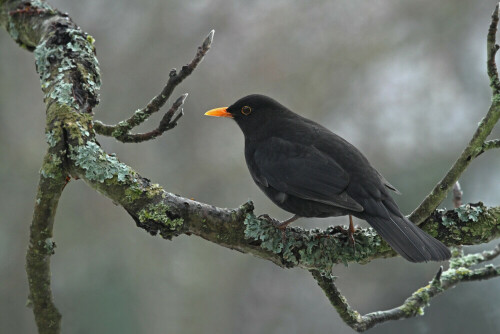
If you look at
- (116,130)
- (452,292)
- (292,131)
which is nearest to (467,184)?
(452,292)

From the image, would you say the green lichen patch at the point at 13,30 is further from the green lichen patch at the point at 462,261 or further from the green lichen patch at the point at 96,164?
the green lichen patch at the point at 462,261

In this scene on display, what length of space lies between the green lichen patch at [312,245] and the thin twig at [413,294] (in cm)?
26

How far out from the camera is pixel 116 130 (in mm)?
4035

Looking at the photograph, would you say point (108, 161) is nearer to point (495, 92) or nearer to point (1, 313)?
point (495, 92)

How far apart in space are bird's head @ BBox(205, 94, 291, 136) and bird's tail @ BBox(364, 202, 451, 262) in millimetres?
1563

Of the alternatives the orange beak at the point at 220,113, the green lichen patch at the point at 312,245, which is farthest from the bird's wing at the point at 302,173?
the orange beak at the point at 220,113

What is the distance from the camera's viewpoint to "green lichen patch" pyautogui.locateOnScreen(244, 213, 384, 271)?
11.2 feet

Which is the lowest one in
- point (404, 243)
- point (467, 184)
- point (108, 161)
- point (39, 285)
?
point (39, 285)

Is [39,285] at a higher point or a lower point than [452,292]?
lower

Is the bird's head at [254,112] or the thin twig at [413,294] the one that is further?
the bird's head at [254,112]

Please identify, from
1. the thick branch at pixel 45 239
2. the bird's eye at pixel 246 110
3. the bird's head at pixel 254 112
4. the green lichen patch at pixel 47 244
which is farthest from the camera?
the bird's eye at pixel 246 110

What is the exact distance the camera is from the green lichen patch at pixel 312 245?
3424 millimetres

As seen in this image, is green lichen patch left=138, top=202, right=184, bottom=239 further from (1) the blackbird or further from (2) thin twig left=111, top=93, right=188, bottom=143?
(2) thin twig left=111, top=93, right=188, bottom=143

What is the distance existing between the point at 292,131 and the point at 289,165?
41 centimetres
